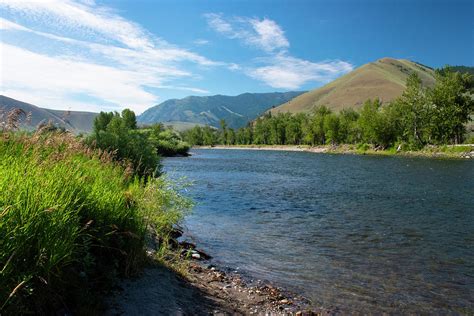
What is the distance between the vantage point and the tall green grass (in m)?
5.52

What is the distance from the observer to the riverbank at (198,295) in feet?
25.2

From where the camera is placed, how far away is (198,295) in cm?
929

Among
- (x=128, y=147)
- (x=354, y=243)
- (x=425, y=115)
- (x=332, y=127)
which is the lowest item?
(x=354, y=243)

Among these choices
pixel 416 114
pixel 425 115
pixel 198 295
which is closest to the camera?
pixel 198 295

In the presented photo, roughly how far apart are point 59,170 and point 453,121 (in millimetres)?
113018

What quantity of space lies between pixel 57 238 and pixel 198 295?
14.0ft

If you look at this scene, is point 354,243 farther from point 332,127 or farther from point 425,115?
point 332,127

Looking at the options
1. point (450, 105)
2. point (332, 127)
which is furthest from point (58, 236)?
point (332, 127)

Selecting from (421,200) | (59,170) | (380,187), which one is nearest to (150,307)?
(59,170)

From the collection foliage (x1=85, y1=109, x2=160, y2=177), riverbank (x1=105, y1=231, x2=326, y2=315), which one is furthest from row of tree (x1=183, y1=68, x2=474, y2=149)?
riverbank (x1=105, y1=231, x2=326, y2=315)

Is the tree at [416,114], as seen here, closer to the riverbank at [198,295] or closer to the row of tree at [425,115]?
the row of tree at [425,115]

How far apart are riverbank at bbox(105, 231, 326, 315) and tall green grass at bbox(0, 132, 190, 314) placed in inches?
20.1

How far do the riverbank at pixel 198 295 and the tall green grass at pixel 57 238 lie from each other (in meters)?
0.51

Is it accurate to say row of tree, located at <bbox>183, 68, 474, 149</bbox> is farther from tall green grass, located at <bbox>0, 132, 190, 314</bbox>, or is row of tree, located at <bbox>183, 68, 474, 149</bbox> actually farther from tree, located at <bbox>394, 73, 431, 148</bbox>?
tall green grass, located at <bbox>0, 132, 190, 314</bbox>
